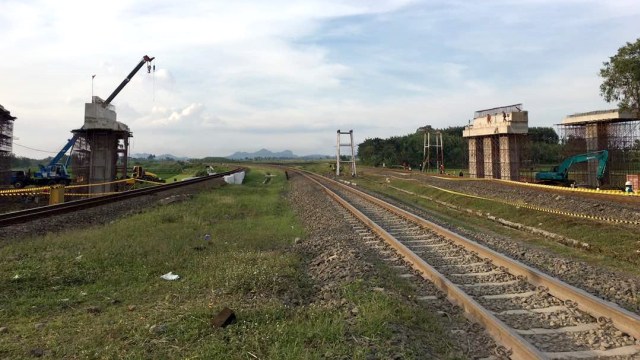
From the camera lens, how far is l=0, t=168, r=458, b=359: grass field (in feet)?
15.6

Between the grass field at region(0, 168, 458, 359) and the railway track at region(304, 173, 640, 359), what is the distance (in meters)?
0.78

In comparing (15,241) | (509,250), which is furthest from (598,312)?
(15,241)

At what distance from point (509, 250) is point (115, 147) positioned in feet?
111

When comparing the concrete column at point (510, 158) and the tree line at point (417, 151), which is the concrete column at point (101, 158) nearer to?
the concrete column at point (510, 158)

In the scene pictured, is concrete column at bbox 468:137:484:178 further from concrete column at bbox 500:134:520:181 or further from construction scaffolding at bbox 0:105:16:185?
construction scaffolding at bbox 0:105:16:185

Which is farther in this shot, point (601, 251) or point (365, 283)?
point (601, 251)

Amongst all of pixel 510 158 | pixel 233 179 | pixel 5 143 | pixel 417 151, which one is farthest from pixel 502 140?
pixel 417 151

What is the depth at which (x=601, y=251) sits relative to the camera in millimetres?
11344

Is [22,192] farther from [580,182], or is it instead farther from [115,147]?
[580,182]

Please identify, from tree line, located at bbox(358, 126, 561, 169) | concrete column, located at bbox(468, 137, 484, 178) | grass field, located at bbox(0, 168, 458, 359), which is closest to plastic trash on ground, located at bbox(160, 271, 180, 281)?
grass field, located at bbox(0, 168, 458, 359)

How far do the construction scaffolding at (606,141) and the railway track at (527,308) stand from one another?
3082 centimetres

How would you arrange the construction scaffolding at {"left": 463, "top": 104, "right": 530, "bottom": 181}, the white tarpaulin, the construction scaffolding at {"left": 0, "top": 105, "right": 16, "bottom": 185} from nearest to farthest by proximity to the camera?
the construction scaffolding at {"left": 0, "top": 105, "right": 16, "bottom": 185}
the white tarpaulin
the construction scaffolding at {"left": 463, "top": 104, "right": 530, "bottom": 181}

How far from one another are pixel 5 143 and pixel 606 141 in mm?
48604

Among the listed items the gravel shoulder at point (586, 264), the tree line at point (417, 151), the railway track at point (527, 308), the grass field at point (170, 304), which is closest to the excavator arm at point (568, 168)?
the gravel shoulder at point (586, 264)
